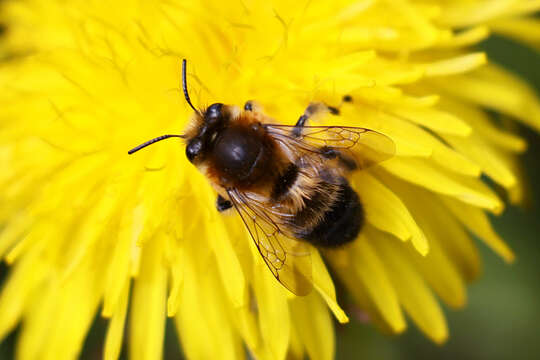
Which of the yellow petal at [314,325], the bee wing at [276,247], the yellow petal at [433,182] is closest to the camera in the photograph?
the bee wing at [276,247]

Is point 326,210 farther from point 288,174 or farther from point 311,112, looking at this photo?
point 311,112

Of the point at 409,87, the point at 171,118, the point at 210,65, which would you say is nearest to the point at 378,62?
the point at 409,87

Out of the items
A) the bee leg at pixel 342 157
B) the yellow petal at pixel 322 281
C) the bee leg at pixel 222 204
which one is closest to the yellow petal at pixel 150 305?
the bee leg at pixel 222 204

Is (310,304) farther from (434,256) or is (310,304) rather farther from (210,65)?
(210,65)

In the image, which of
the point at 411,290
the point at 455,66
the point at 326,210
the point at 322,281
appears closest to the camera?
the point at 326,210

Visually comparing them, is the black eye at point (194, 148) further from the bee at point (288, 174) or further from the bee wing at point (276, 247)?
the bee wing at point (276, 247)

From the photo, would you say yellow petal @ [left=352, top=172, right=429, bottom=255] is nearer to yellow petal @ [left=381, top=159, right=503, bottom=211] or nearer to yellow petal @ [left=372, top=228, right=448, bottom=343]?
yellow petal @ [left=381, top=159, right=503, bottom=211]

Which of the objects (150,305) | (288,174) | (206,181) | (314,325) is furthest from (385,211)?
(150,305)
